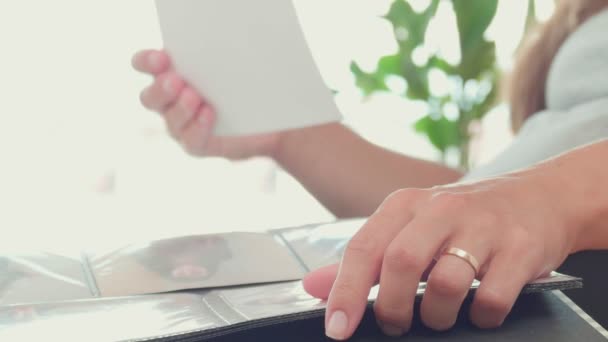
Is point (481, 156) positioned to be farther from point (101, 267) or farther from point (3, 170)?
point (101, 267)

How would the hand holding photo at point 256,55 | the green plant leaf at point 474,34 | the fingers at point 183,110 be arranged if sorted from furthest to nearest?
the green plant leaf at point 474,34
the fingers at point 183,110
the hand holding photo at point 256,55

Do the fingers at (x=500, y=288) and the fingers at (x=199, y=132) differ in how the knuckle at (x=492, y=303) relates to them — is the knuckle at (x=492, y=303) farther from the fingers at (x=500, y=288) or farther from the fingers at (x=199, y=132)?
the fingers at (x=199, y=132)

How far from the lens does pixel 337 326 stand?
34 centimetres

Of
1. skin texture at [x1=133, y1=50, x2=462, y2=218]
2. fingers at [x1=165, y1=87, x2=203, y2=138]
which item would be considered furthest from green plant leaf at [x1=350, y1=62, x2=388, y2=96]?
fingers at [x1=165, y1=87, x2=203, y2=138]

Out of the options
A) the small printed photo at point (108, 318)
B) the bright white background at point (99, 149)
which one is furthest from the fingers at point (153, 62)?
the bright white background at point (99, 149)

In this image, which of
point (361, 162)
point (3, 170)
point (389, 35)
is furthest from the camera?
point (389, 35)

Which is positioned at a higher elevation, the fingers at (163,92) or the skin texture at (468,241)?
the fingers at (163,92)

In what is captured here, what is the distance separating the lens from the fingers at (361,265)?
0.34 m

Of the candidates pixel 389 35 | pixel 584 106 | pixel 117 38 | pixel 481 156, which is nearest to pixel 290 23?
pixel 584 106

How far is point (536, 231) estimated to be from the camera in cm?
39

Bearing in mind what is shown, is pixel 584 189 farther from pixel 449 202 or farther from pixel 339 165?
pixel 339 165

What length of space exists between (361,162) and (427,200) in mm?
626

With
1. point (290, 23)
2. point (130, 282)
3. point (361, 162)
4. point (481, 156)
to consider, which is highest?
point (290, 23)

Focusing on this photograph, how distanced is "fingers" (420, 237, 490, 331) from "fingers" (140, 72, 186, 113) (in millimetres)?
436
